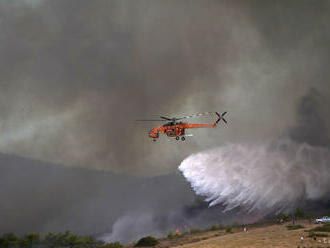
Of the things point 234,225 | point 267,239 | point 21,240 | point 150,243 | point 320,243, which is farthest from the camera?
point 234,225

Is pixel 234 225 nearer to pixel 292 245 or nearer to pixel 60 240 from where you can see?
pixel 292 245

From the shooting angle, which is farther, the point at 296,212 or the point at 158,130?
the point at 296,212

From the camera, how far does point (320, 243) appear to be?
61969mm

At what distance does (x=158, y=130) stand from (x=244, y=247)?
40139mm

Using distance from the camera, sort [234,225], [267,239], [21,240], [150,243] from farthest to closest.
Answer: [234,225]
[21,240]
[150,243]
[267,239]

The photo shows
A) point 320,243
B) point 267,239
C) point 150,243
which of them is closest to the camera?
point 320,243

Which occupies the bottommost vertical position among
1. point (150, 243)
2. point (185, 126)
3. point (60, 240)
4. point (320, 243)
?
point (320, 243)

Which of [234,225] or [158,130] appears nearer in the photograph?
[158,130]

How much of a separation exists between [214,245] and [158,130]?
3603cm

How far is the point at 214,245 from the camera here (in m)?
73.0

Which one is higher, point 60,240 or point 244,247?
point 60,240

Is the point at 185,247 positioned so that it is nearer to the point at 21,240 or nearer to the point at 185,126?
the point at 185,126

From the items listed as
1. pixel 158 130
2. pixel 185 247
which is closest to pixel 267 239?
pixel 185 247

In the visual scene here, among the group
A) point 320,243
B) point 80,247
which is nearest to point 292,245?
point 320,243
